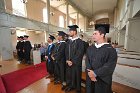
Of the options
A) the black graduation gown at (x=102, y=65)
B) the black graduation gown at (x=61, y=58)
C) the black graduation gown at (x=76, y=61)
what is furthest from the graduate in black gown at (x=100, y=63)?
the black graduation gown at (x=61, y=58)

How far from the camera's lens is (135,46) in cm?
525

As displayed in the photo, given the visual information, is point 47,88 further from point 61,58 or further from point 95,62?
point 95,62

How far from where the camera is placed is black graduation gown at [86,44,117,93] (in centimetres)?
176

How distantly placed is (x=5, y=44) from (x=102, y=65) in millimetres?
7906

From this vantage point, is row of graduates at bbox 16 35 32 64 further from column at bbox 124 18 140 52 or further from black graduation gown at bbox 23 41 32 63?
column at bbox 124 18 140 52

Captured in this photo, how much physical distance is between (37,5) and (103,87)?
1351cm

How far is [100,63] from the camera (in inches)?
72.9

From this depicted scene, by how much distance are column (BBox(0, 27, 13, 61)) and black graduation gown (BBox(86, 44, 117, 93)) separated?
24.8 ft

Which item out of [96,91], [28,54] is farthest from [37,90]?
[28,54]

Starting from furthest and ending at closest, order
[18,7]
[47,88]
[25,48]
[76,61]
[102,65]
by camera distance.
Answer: [18,7] < [25,48] < [47,88] < [76,61] < [102,65]

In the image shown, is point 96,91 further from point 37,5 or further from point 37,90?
point 37,5

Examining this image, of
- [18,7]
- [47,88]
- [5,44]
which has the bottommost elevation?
[47,88]

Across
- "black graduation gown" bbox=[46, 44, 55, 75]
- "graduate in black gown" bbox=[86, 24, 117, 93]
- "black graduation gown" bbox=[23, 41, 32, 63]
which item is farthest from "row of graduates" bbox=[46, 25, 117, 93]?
"black graduation gown" bbox=[23, 41, 32, 63]

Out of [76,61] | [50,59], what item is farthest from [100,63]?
[50,59]
